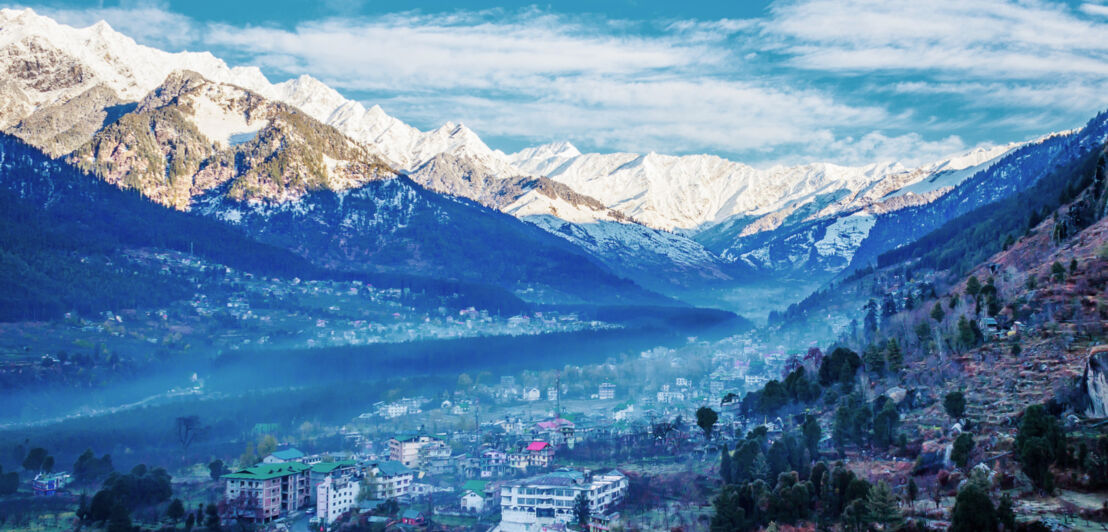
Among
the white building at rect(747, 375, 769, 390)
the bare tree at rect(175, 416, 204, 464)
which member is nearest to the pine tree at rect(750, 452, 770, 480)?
the white building at rect(747, 375, 769, 390)

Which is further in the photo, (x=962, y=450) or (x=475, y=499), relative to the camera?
(x=475, y=499)

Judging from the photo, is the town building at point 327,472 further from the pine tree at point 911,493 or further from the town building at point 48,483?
the pine tree at point 911,493

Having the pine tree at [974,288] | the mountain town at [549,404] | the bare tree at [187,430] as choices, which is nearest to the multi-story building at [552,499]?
the mountain town at [549,404]

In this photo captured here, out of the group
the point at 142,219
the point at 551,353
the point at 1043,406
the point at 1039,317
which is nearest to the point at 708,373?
the point at 551,353

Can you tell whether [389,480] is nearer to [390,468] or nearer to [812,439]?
[390,468]

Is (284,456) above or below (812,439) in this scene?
below

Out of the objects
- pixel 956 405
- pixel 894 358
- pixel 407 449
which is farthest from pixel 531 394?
pixel 956 405
